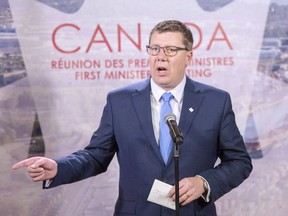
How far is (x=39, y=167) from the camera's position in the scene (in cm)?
195

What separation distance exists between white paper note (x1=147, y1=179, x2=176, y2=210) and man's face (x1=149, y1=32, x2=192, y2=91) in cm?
45

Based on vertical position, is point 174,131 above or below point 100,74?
above

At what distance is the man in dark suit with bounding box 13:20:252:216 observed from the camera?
2135mm

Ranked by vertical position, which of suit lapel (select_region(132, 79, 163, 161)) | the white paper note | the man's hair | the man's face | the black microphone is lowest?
the white paper note

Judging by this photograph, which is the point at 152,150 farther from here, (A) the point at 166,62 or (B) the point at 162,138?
(A) the point at 166,62

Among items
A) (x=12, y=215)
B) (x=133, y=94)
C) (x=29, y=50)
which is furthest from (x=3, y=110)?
(x=133, y=94)

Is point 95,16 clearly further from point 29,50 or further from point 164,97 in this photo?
point 164,97

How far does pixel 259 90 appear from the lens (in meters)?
3.28

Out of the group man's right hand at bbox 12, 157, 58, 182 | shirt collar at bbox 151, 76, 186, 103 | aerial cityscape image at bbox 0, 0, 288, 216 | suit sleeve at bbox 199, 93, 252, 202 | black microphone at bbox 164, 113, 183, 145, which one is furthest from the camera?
aerial cityscape image at bbox 0, 0, 288, 216

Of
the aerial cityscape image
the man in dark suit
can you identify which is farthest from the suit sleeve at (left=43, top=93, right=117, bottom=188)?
the aerial cityscape image

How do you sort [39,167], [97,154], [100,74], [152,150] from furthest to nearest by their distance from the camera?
[100,74] < [97,154] < [152,150] < [39,167]

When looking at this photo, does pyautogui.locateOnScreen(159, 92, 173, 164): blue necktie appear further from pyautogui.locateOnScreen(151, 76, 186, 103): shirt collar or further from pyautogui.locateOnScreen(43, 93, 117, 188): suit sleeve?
pyautogui.locateOnScreen(43, 93, 117, 188): suit sleeve

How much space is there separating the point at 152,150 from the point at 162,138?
7 centimetres

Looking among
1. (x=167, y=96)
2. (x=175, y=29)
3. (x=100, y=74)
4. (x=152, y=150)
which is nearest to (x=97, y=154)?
(x=152, y=150)
